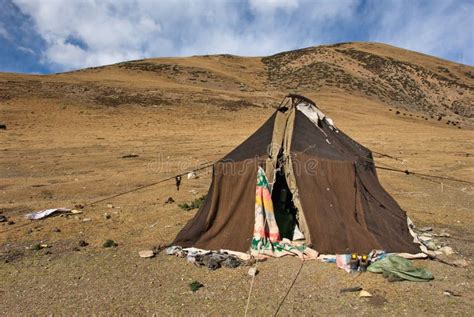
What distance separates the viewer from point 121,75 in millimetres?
58875

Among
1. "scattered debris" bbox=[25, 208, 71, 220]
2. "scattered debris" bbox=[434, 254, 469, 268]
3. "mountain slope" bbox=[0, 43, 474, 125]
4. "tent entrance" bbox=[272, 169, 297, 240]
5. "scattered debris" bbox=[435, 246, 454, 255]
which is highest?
"mountain slope" bbox=[0, 43, 474, 125]

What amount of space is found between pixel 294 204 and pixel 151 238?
350cm

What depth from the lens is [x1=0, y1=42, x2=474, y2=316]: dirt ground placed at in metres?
6.12

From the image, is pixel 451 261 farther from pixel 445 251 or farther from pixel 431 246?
pixel 431 246

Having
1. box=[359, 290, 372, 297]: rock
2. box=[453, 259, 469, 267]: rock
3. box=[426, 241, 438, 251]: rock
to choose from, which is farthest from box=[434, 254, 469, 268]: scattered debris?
box=[359, 290, 372, 297]: rock

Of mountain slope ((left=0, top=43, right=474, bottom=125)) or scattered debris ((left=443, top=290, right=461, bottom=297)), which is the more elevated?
mountain slope ((left=0, top=43, right=474, bottom=125))

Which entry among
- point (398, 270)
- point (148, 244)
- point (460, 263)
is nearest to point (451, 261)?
point (460, 263)

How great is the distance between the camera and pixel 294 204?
26.6ft

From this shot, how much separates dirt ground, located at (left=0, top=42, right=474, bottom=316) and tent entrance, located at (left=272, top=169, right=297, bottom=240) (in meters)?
0.98

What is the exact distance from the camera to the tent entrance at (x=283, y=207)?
27.8 feet

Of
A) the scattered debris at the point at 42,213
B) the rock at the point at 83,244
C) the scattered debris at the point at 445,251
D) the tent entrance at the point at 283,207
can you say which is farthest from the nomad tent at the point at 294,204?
the scattered debris at the point at 42,213

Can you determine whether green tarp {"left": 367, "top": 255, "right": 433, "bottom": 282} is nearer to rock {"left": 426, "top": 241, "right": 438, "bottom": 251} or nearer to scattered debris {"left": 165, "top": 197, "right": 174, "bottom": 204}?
rock {"left": 426, "top": 241, "right": 438, "bottom": 251}

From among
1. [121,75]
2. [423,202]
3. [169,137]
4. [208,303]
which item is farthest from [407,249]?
[121,75]

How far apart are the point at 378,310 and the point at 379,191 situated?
4273mm
